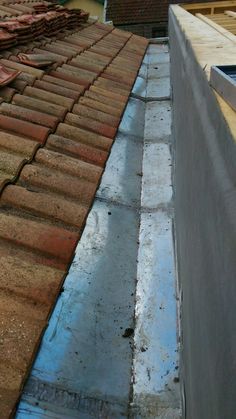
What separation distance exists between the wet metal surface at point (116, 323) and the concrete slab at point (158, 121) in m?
1.09

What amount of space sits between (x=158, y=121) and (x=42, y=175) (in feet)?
7.34

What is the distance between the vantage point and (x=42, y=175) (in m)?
2.56

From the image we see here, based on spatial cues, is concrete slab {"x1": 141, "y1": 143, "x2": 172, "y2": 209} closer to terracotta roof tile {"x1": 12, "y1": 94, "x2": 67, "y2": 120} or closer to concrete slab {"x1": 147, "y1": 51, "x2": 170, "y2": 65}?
terracotta roof tile {"x1": 12, "y1": 94, "x2": 67, "y2": 120}

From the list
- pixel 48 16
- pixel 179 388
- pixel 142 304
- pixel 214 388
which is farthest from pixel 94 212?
pixel 48 16

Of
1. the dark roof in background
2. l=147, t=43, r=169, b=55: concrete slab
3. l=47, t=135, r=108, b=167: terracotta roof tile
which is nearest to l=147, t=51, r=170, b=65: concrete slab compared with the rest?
l=147, t=43, r=169, b=55: concrete slab

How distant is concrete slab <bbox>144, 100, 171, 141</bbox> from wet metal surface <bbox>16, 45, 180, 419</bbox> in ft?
3.59

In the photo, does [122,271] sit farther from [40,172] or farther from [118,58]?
[118,58]

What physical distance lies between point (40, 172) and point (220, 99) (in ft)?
4.80

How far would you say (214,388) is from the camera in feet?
3.57

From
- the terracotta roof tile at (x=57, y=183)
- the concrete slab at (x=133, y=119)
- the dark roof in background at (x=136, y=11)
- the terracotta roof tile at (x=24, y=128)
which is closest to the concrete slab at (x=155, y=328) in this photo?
the terracotta roof tile at (x=57, y=183)

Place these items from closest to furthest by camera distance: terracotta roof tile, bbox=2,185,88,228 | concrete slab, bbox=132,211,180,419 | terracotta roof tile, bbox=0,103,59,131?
1. concrete slab, bbox=132,211,180,419
2. terracotta roof tile, bbox=2,185,88,228
3. terracotta roof tile, bbox=0,103,59,131

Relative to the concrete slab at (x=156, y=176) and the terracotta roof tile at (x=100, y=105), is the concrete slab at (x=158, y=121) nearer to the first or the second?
the concrete slab at (x=156, y=176)

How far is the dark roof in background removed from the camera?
723 inches

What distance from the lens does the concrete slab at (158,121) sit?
161 inches
